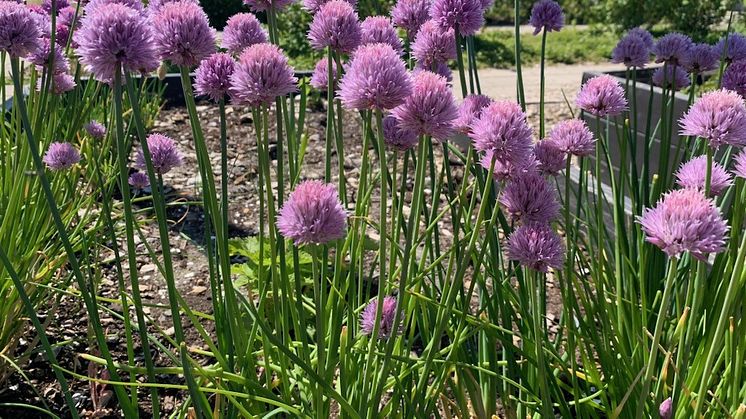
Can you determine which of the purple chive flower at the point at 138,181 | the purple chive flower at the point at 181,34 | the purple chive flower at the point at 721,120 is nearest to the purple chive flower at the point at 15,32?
the purple chive flower at the point at 181,34

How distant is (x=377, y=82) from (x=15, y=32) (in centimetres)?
57

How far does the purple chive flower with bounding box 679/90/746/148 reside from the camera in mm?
1062

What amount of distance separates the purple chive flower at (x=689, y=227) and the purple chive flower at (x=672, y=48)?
963mm

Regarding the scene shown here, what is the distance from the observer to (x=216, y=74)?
1119 millimetres

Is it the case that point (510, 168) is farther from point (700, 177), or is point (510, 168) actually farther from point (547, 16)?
point (547, 16)

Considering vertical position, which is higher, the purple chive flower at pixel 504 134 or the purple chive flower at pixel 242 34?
the purple chive flower at pixel 242 34

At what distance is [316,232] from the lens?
87 cm

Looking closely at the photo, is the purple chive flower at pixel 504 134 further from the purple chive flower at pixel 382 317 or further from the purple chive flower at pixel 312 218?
the purple chive flower at pixel 382 317

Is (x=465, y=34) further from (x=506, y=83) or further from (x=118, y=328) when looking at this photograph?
(x=506, y=83)

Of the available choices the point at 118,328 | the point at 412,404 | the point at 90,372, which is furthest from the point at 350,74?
the point at 118,328

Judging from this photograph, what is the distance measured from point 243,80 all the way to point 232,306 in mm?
339

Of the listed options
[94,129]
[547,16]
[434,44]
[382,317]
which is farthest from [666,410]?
[94,129]

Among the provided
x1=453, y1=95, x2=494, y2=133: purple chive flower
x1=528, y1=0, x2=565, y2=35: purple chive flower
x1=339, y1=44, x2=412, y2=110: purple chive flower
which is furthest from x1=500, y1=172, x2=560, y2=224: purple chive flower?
x1=528, y1=0, x2=565, y2=35: purple chive flower

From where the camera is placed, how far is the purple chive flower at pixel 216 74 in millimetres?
1120
